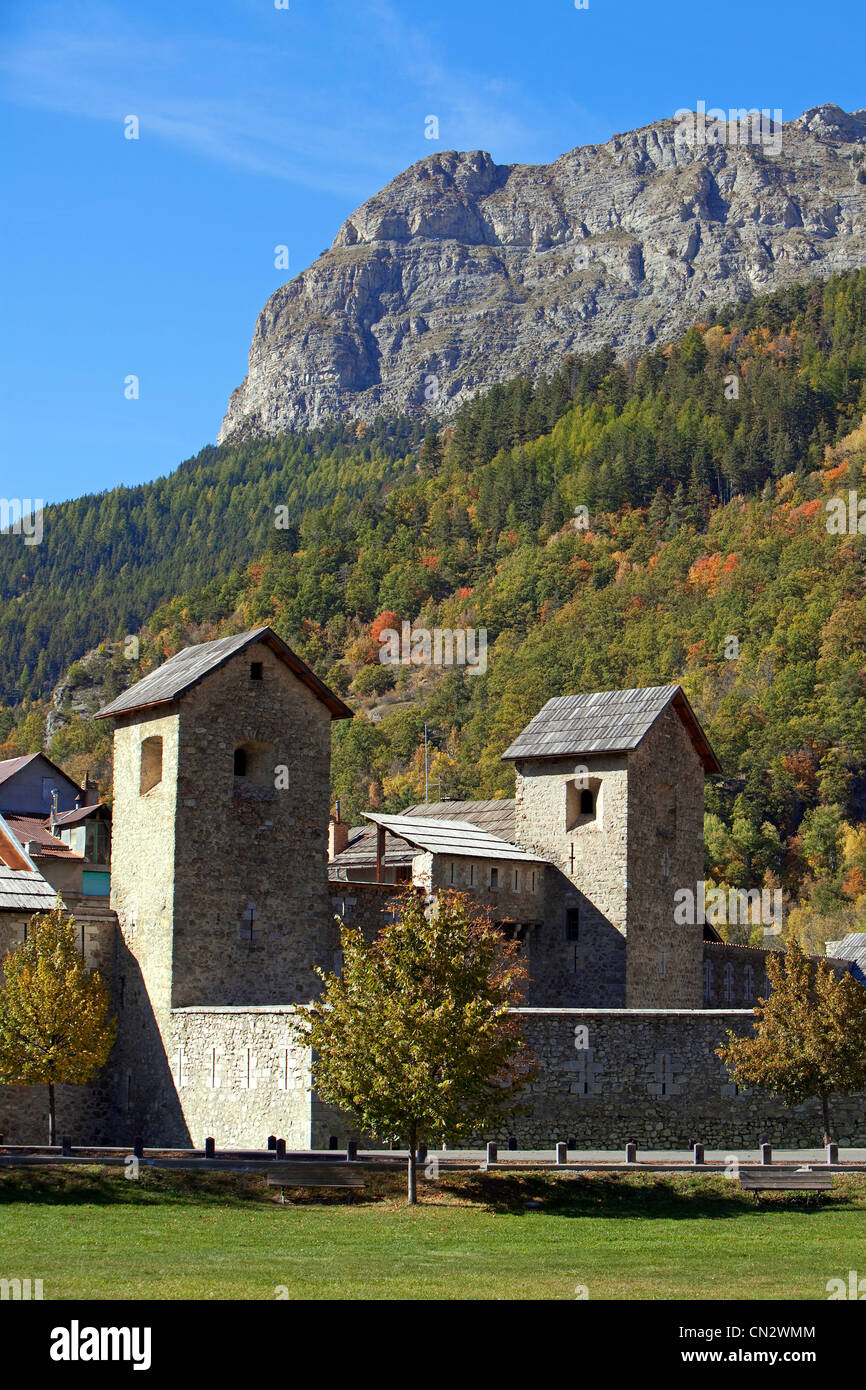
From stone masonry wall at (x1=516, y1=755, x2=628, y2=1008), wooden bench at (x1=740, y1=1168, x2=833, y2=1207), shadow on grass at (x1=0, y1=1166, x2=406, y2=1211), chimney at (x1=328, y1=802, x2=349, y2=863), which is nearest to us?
shadow on grass at (x1=0, y1=1166, x2=406, y2=1211)

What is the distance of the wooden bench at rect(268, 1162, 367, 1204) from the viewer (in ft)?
108

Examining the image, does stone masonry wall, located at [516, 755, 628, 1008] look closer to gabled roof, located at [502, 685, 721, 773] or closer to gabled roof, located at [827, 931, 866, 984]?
gabled roof, located at [502, 685, 721, 773]

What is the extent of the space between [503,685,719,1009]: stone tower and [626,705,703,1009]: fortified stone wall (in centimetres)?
4

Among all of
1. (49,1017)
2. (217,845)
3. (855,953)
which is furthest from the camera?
(855,953)

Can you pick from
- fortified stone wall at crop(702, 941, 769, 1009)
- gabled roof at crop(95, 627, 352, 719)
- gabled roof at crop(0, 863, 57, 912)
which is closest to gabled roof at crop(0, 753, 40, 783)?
gabled roof at crop(95, 627, 352, 719)

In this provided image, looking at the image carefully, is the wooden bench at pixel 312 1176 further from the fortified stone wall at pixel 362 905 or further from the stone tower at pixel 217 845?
the fortified stone wall at pixel 362 905

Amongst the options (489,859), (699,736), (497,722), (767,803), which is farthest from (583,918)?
(497,722)

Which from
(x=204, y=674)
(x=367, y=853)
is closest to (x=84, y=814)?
(x=367, y=853)

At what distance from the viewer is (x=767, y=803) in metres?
118

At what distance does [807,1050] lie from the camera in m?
38.3

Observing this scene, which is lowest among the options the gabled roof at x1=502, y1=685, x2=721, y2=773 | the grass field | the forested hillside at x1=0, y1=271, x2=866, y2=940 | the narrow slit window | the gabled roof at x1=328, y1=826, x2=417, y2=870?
the grass field

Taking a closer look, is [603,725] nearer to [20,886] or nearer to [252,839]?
[252,839]

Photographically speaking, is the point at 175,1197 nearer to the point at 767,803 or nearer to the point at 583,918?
the point at 583,918

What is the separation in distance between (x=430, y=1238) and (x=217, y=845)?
18.4 metres
